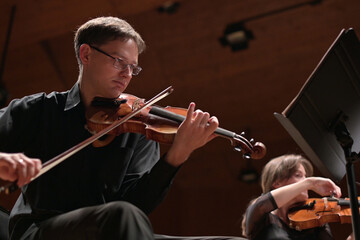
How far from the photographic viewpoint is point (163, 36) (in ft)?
17.4

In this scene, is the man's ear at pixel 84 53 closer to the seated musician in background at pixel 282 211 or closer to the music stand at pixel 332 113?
the music stand at pixel 332 113

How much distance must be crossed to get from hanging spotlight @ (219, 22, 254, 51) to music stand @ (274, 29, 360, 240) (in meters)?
2.96

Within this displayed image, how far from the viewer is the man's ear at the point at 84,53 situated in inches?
86.0

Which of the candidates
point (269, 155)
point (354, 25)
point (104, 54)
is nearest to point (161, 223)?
point (269, 155)

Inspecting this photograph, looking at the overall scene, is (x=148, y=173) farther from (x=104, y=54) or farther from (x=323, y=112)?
(x=323, y=112)

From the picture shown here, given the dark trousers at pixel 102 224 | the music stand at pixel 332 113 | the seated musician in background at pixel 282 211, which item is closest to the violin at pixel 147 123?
the music stand at pixel 332 113

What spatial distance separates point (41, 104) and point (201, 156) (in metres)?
4.74

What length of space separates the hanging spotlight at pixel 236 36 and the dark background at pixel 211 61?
0.52ft

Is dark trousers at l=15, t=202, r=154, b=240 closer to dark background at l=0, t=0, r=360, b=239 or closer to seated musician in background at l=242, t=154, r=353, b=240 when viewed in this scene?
seated musician in background at l=242, t=154, r=353, b=240

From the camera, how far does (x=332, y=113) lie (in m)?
1.94

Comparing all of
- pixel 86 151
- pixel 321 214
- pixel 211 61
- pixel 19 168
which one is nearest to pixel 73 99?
pixel 86 151

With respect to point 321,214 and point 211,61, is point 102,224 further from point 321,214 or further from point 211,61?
point 211,61

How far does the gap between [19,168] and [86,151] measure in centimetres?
58

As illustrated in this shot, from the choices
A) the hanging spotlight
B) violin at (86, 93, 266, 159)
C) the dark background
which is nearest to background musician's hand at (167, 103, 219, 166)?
violin at (86, 93, 266, 159)
